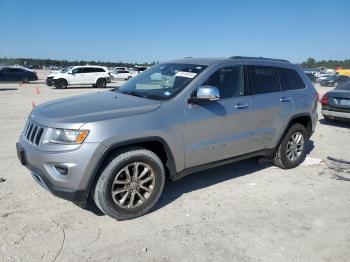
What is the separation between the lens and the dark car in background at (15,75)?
3350 cm

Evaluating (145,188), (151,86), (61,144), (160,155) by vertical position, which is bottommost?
(145,188)

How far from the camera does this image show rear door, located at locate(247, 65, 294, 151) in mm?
5145

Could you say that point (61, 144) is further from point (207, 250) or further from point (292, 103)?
point (292, 103)

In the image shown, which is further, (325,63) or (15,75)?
(325,63)

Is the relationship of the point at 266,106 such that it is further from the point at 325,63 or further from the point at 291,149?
the point at 325,63

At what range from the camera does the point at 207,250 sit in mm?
Result: 3465

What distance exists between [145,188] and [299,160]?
3311mm

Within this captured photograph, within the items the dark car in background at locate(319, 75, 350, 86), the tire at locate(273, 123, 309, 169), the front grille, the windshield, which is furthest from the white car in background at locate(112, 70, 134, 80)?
the front grille

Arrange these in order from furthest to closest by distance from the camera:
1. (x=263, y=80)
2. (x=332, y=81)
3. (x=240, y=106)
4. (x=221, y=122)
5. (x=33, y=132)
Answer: (x=332, y=81) → (x=263, y=80) → (x=240, y=106) → (x=221, y=122) → (x=33, y=132)

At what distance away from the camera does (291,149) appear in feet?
19.8

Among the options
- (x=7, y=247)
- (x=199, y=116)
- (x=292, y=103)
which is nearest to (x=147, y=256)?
(x=7, y=247)

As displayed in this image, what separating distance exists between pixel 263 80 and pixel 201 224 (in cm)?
252

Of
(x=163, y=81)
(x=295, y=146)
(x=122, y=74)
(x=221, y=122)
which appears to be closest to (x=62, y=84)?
(x=122, y=74)

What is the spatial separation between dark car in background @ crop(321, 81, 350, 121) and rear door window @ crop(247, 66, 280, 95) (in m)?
5.32
